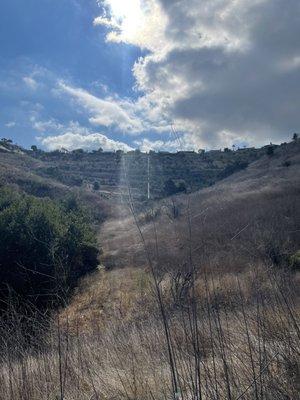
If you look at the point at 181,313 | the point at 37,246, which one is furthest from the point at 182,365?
the point at 37,246

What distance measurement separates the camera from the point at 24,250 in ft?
60.4

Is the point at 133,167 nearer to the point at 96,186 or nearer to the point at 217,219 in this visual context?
the point at 96,186

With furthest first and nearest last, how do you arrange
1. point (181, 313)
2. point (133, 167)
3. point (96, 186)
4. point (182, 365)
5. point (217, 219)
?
point (133, 167)
point (96, 186)
point (217, 219)
point (182, 365)
point (181, 313)

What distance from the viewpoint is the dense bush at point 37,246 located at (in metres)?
17.4

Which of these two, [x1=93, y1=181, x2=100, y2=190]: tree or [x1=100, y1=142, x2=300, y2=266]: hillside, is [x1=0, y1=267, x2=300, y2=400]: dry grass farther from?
[x1=93, y1=181, x2=100, y2=190]: tree

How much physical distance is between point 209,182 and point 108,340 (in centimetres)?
5473

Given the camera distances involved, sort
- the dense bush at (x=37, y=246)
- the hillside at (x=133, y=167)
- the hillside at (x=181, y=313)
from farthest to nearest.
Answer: the hillside at (x=133, y=167) < the dense bush at (x=37, y=246) < the hillside at (x=181, y=313)

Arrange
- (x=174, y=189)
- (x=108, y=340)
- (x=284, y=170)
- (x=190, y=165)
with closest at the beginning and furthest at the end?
(x=108, y=340)
(x=284, y=170)
(x=174, y=189)
(x=190, y=165)

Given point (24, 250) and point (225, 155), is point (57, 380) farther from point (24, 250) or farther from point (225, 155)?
point (225, 155)

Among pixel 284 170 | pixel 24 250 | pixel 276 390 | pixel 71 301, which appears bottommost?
pixel 71 301

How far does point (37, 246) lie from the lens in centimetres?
1822

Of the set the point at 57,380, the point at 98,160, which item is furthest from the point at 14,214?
the point at 98,160

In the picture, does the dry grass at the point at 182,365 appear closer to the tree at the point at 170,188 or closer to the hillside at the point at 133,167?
the tree at the point at 170,188

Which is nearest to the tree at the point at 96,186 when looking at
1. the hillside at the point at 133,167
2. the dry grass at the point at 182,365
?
the hillside at the point at 133,167
